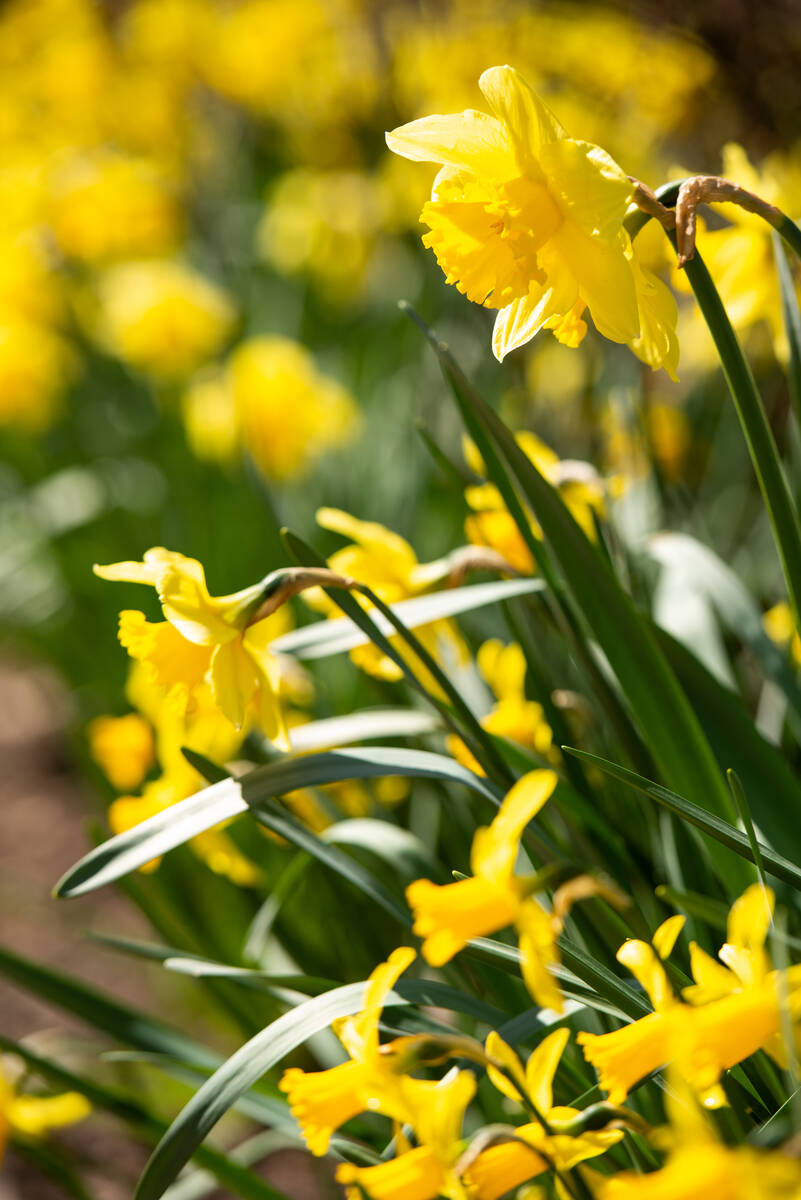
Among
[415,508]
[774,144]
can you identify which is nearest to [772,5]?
[774,144]

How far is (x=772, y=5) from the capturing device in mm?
1631

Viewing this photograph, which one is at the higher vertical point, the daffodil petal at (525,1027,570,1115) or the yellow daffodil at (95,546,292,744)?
the yellow daffodil at (95,546,292,744)

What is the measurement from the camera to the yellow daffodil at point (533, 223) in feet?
1.98

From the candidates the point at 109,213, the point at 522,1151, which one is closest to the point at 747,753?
the point at 522,1151

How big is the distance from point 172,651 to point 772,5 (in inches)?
61.5

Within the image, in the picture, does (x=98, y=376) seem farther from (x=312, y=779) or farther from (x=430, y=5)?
(x=312, y=779)

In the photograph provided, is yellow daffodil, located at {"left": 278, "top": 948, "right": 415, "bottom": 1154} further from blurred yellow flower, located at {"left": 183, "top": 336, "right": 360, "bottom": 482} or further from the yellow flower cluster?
blurred yellow flower, located at {"left": 183, "top": 336, "right": 360, "bottom": 482}

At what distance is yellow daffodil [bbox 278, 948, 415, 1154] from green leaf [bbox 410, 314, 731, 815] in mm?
305

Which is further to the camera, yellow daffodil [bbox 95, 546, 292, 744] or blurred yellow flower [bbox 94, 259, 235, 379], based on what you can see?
blurred yellow flower [bbox 94, 259, 235, 379]

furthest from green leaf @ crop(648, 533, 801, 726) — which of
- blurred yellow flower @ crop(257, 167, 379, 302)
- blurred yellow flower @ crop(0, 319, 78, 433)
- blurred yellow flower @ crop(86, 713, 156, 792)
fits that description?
blurred yellow flower @ crop(257, 167, 379, 302)

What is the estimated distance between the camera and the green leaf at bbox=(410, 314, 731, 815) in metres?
0.76

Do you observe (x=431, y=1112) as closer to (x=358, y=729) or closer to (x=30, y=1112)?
(x=358, y=729)

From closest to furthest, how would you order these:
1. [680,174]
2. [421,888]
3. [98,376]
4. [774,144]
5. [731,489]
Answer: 1. [421,888]
2. [680,174]
3. [774,144]
4. [731,489]
5. [98,376]

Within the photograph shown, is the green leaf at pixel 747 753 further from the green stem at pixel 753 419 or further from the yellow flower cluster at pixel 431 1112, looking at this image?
the yellow flower cluster at pixel 431 1112
